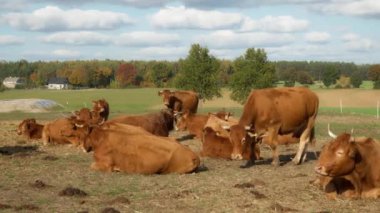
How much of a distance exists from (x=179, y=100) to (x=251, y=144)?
624 inches

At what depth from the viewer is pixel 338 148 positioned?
11016 millimetres

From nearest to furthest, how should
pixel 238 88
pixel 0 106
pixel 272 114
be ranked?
1. pixel 272 114
2. pixel 0 106
3. pixel 238 88

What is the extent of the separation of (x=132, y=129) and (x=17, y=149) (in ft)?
22.4

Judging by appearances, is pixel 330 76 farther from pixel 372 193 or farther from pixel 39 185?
pixel 39 185

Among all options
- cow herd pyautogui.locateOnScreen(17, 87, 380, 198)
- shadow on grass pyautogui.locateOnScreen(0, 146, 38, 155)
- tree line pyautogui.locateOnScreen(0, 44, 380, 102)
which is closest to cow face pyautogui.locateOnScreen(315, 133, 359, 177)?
cow herd pyautogui.locateOnScreen(17, 87, 380, 198)

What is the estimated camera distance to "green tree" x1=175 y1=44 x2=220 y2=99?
64625 mm

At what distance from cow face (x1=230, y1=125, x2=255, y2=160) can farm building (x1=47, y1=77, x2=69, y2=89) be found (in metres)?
139

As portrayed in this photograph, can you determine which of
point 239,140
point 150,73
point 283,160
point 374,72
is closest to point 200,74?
point 283,160

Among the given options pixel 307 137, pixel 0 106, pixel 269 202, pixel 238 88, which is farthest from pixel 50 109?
pixel 269 202

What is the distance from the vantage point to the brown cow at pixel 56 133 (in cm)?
2166

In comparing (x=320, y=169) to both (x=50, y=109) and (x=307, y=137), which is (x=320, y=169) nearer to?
(x=307, y=137)

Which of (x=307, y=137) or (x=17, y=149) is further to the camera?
(x=17, y=149)

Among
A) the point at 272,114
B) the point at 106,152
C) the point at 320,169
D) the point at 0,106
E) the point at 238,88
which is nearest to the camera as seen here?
the point at 320,169

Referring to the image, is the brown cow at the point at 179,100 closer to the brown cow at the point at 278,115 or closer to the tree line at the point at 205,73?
the brown cow at the point at 278,115
